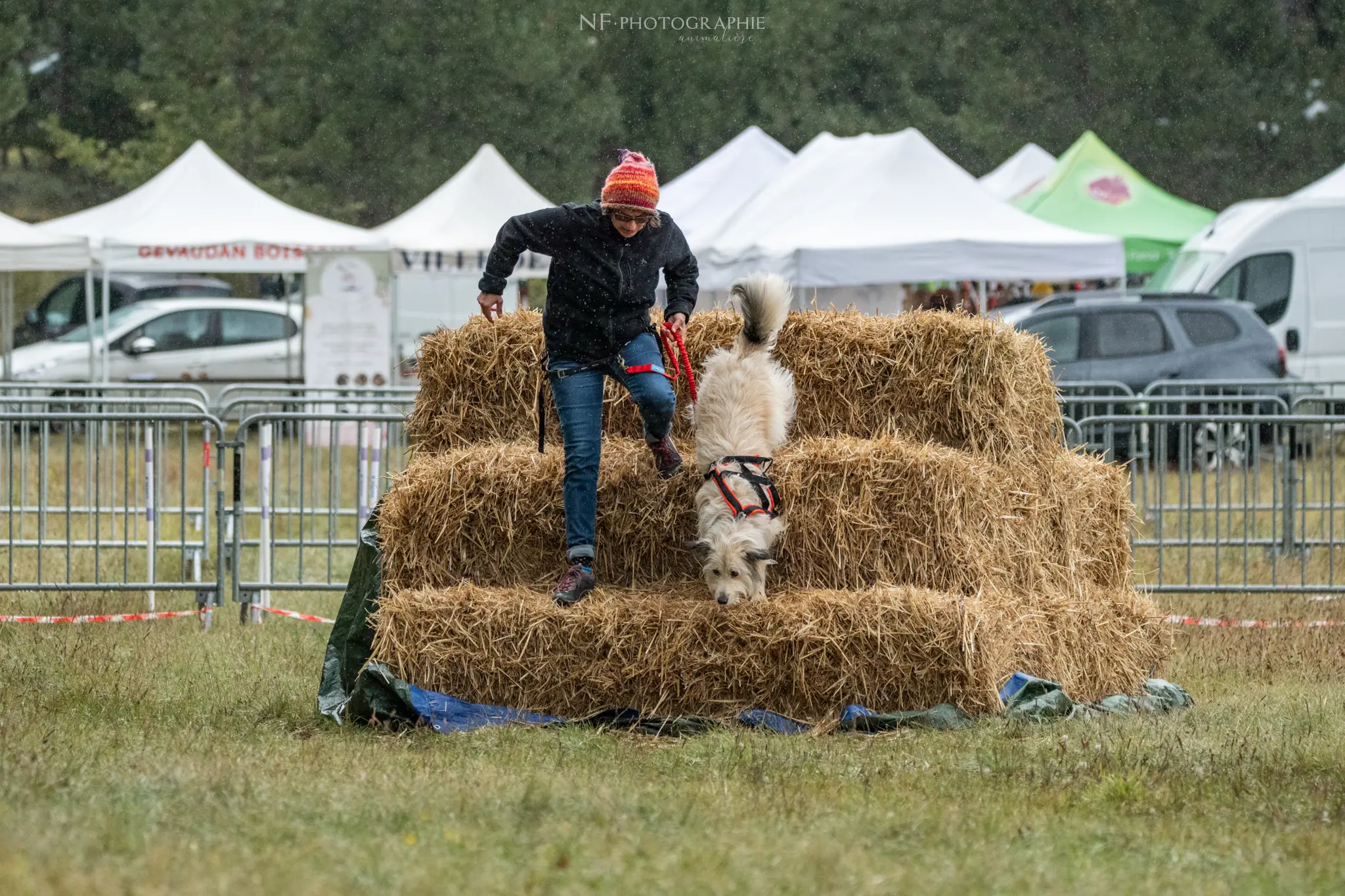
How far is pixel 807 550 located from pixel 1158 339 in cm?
1259

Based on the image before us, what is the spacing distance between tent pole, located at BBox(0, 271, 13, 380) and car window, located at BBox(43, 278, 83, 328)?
3.46m

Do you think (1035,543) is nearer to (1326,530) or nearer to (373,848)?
(373,848)

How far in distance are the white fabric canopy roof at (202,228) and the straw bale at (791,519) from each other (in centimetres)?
1388

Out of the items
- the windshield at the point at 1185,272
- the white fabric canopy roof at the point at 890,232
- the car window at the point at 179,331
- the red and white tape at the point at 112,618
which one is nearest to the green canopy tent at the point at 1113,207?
the windshield at the point at 1185,272

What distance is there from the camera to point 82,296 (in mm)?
30547

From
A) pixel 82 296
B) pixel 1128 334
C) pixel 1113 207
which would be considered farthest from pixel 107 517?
pixel 82 296

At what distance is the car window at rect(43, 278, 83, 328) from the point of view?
29.4m

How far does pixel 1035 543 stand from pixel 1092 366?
37.1 feet

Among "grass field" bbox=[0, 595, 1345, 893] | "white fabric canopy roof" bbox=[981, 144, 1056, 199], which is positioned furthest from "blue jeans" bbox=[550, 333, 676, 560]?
"white fabric canopy roof" bbox=[981, 144, 1056, 199]

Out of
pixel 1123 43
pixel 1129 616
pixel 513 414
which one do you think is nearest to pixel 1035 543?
pixel 1129 616

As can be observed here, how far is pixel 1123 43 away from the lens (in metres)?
39.9

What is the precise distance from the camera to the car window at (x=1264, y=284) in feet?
72.4

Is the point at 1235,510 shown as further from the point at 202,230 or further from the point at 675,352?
the point at 202,230

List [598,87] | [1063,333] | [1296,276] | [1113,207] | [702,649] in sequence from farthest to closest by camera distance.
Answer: [598,87] < [1113,207] < [1296,276] < [1063,333] < [702,649]
